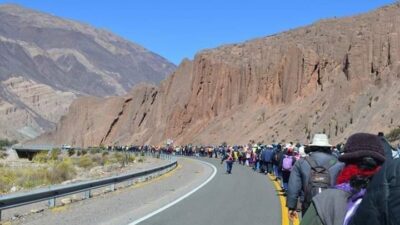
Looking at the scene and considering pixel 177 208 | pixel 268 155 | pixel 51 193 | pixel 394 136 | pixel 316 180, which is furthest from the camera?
pixel 394 136

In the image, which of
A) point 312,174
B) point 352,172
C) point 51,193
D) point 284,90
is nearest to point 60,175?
point 51,193

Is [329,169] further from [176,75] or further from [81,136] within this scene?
[81,136]

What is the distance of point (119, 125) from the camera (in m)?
124

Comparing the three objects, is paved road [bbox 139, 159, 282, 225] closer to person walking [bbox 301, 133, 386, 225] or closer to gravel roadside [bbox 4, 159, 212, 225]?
gravel roadside [bbox 4, 159, 212, 225]

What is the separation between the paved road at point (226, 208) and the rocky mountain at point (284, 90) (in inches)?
1363

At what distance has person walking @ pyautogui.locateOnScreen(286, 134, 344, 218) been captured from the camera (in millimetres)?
7555

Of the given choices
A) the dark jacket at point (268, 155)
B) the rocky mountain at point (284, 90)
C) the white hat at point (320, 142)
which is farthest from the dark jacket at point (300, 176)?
the rocky mountain at point (284, 90)

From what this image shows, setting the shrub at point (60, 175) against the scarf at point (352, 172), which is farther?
the shrub at point (60, 175)

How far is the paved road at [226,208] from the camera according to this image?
13852 mm

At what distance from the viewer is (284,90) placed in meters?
81.6

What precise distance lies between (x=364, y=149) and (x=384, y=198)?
4.84 feet

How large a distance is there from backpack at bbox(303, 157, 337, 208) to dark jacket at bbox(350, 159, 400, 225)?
4700 mm

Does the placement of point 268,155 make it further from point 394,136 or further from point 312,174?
point 312,174

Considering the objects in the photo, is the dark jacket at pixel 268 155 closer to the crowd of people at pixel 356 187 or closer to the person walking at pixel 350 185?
the crowd of people at pixel 356 187
